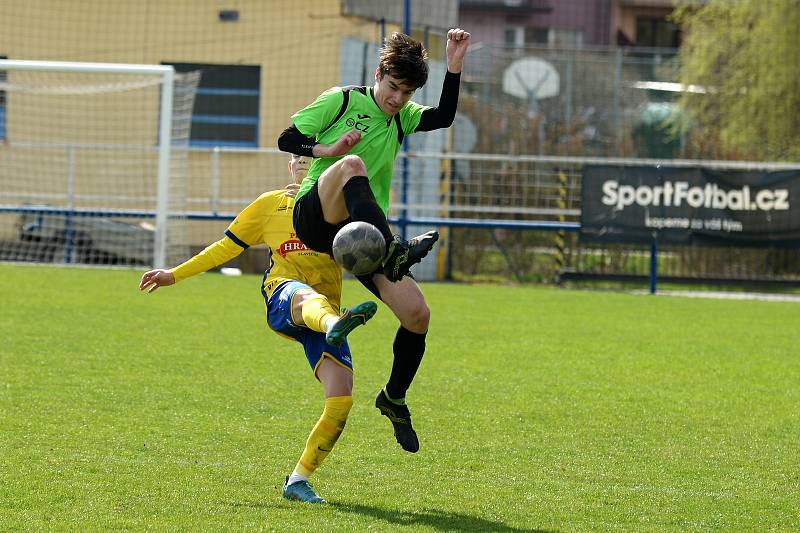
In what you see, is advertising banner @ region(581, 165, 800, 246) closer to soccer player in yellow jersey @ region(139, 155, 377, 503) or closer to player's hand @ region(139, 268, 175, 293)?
soccer player in yellow jersey @ region(139, 155, 377, 503)

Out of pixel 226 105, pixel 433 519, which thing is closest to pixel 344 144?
pixel 433 519

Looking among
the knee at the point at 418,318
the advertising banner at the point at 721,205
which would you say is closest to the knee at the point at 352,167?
the knee at the point at 418,318

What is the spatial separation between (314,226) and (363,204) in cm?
43

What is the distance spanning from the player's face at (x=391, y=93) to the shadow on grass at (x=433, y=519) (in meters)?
1.86

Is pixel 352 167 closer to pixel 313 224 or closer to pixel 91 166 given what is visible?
pixel 313 224

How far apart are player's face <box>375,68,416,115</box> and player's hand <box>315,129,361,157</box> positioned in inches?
9.7

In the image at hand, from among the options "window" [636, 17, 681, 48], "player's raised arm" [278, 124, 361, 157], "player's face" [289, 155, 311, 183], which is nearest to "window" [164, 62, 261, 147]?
"player's face" [289, 155, 311, 183]

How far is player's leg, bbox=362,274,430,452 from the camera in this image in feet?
19.7

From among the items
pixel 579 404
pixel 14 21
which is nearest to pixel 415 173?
pixel 14 21

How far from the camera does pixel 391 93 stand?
6074 mm

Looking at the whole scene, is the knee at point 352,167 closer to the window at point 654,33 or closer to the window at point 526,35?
the window at point 526,35

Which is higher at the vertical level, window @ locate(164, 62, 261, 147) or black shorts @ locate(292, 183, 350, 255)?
window @ locate(164, 62, 261, 147)

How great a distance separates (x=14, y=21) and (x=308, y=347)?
17.5 meters

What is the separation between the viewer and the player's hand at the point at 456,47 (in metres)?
6.23
